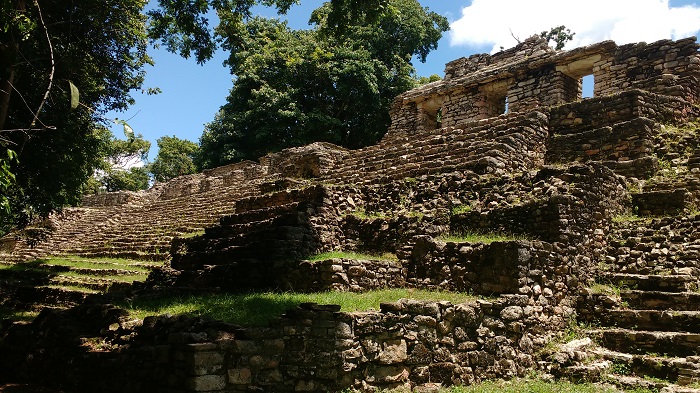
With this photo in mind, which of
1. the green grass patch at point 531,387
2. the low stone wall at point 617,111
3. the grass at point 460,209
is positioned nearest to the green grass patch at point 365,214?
the grass at point 460,209

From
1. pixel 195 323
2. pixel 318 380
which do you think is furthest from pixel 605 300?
pixel 195 323

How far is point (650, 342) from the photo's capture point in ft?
21.8

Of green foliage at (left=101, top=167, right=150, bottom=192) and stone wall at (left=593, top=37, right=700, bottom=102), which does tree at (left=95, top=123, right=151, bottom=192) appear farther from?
stone wall at (left=593, top=37, right=700, bottom=102)

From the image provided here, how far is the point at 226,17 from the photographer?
11.2 meters

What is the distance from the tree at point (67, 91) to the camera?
34.6 ft

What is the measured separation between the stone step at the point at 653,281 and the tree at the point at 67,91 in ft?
31.7

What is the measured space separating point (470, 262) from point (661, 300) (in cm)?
259

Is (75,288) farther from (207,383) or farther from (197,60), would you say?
(207,383)

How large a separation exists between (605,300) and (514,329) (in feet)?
5.66

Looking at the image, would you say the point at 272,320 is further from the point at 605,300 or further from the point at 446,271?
the point at 605,300

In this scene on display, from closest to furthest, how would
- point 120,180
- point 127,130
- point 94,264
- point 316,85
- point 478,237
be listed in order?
1. point 127,130
2. point 478,237
3. point 94,264
4. point 316,85
5. point 120,180

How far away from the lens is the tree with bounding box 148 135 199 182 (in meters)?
42.3

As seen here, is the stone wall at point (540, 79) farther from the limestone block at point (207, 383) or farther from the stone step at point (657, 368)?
the limestone block at point (207, 383)

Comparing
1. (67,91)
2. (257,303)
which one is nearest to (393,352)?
(257,303)
